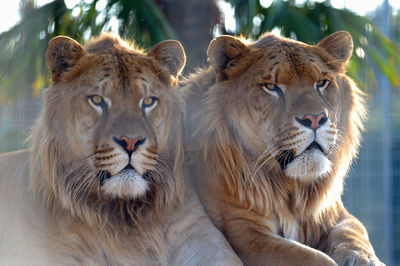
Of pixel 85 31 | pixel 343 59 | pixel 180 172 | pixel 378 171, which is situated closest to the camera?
pixel 180 172

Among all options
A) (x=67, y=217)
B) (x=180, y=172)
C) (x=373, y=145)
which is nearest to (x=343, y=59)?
(x=180, y=172)

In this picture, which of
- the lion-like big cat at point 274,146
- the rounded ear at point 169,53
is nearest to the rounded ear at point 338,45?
the lion-like big cat at point 274,146

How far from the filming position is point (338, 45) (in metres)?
2.81

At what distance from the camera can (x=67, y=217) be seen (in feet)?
7.98

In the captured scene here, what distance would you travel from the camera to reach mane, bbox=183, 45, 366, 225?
8.77 ft

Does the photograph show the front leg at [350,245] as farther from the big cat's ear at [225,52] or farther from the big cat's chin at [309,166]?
the big cat's ear at [225,52]

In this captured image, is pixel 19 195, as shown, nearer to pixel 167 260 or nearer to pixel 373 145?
pixel 167 260

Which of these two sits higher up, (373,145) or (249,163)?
(249,163)

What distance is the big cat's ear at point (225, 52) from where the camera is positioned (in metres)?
2.68

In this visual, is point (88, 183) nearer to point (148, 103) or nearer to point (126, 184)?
point (126, 184)

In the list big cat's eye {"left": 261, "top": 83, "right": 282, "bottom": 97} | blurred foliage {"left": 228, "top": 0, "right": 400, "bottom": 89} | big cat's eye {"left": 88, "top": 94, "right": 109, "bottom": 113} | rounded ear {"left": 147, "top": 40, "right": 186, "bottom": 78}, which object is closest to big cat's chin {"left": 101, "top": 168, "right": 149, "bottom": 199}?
big cat's eye {"left": 88, "top": 94, "right": 109, "bottom": 113}

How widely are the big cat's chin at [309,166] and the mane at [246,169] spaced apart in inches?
4.8

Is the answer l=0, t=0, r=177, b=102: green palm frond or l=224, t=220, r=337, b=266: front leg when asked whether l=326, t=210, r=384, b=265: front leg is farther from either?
l=0, t=0, r=177, b=102: green palm frond

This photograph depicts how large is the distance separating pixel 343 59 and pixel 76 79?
4.12 feet
